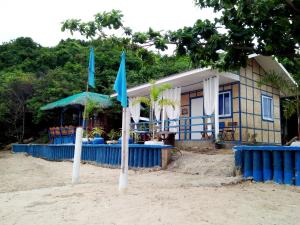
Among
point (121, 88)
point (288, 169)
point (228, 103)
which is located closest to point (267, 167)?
point (288, 169)

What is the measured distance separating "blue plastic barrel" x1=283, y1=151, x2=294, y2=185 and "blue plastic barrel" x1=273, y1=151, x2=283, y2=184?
98mm

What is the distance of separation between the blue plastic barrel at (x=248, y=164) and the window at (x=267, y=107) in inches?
301

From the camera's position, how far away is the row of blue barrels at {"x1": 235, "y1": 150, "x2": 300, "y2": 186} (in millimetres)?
6586

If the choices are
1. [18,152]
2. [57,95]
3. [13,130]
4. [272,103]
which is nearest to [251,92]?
[272,103]

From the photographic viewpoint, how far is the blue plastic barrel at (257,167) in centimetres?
713

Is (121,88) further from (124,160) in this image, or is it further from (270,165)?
(270,165)

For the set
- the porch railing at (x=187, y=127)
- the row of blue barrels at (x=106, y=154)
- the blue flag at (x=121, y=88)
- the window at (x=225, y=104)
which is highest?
the window at (x=225, y=104)

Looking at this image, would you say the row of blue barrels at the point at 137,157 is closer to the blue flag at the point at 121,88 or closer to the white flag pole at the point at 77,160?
the white flag pole at the point at 77,160

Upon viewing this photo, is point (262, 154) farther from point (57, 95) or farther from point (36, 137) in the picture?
point (36, 137)

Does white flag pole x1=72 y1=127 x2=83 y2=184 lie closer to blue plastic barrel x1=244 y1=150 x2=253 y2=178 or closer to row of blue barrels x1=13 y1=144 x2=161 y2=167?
row of blue barrels x1=13 y1=144 x2=161 y2=167

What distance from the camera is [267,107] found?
15.0m

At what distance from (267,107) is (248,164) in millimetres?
8463

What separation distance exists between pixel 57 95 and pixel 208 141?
47.1ft

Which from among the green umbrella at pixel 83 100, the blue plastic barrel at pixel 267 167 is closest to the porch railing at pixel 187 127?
the green umbrella at pixel 83 100
